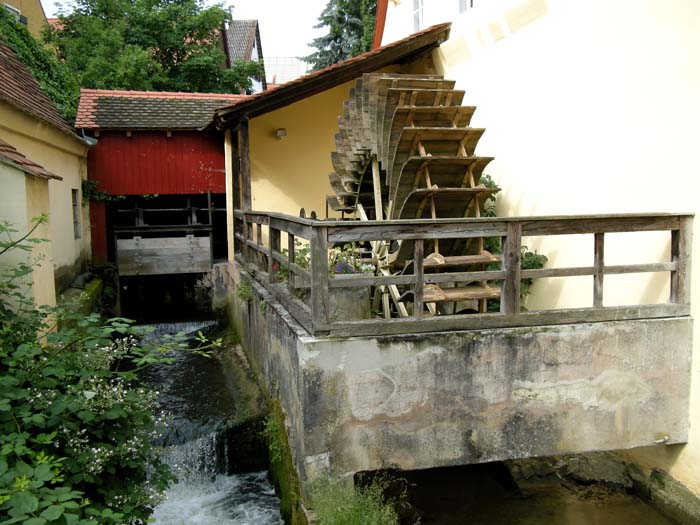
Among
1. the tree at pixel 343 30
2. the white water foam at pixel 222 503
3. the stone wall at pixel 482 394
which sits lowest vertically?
the white water foam at pixel 222 503

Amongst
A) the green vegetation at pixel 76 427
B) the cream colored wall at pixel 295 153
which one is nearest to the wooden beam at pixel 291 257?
the green vegetation at pixel 76 427

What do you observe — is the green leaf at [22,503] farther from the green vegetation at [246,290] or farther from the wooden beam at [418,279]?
the green vegetation at [246,290]

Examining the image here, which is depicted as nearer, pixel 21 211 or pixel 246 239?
pixel 21 211

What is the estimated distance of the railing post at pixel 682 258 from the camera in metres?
4.79

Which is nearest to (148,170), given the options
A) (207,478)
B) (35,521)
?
(207,478)

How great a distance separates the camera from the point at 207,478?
600cm

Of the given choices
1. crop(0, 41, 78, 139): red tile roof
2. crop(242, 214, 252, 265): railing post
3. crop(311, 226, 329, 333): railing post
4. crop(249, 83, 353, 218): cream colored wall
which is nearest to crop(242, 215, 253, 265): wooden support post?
crop(242, 214, 252, 265): railing post

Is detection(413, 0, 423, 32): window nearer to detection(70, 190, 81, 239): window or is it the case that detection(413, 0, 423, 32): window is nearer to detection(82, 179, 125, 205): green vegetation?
detection(82, 179, 125, 205): green vegetation

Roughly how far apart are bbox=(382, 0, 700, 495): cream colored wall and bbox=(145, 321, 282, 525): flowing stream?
3481 millimetres

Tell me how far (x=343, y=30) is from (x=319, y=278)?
25.2 metres

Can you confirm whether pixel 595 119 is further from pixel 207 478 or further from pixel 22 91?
pixel 22 91

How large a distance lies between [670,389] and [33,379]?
4621 millimetres

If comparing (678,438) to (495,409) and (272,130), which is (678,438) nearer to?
(495,409)

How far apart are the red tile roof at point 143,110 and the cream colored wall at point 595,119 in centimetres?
619
